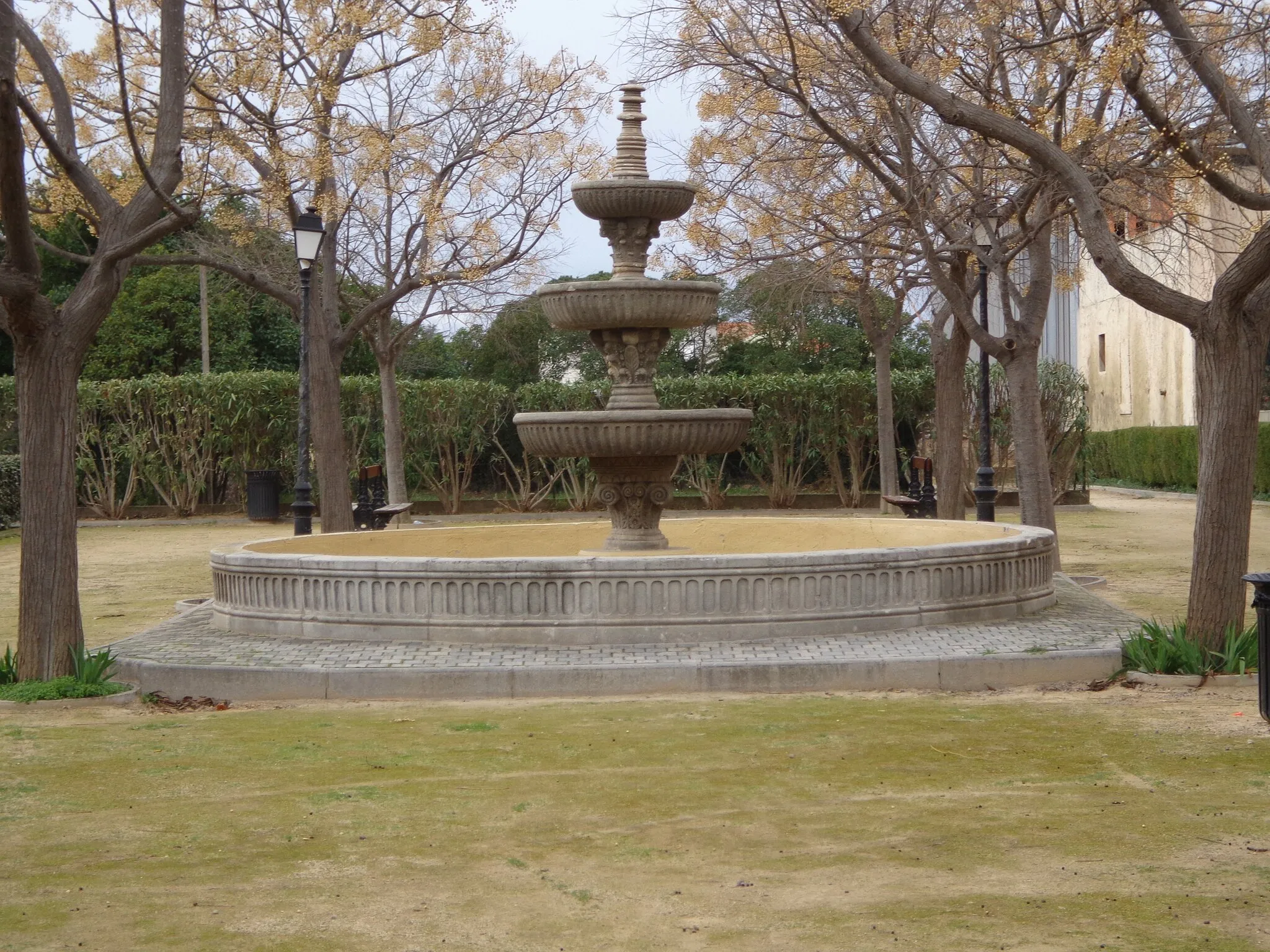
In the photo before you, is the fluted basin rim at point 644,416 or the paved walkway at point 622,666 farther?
the fluted basin rim at point 644,416

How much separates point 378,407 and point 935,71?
15832mm

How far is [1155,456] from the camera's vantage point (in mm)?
34719

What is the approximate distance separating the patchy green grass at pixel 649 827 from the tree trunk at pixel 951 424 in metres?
8.87

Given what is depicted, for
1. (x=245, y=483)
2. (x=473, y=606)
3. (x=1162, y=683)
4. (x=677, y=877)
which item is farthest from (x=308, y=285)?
(x=245, y=483)

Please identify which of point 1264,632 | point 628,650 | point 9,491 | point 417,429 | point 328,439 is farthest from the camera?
point 417,429

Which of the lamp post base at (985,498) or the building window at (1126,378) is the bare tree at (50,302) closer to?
the lamp post base at (985,498)

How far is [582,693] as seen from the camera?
878 cm

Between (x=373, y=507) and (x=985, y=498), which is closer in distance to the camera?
(x=985, y=498)

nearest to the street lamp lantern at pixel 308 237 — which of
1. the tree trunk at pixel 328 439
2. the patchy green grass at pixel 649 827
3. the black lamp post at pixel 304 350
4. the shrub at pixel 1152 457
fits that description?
the black lamp post at pixel 304 350

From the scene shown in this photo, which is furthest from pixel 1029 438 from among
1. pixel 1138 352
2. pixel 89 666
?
pixel 1138 352

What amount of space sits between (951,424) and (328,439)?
7553mm

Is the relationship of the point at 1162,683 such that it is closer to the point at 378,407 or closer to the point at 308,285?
the point at 308,285

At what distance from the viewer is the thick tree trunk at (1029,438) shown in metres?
14.9

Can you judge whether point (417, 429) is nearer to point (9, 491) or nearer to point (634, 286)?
point (9, 491)
